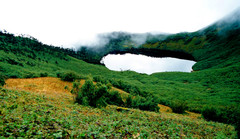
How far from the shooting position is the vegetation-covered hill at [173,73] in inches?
987

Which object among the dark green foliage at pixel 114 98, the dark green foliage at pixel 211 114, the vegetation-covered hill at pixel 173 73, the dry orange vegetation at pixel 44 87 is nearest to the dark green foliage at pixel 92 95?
the dry orange vegetation at pixel 44 87

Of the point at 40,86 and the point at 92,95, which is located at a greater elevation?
the point at 92,95

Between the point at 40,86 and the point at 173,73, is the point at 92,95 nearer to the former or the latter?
the point at 40,86

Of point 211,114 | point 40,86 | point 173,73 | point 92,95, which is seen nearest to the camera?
point 92,95

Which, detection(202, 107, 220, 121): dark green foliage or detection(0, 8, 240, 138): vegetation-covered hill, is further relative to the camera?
detection(0, 8, 240, 138): vegetation-covered hill

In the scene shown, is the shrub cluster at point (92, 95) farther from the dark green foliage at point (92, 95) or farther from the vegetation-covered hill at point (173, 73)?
the vegetation-covered hill at point (173, 73)

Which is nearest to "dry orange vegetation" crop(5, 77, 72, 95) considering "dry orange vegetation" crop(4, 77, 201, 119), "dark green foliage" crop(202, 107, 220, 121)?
"dry orange vegetation" crop(4, 77, 201, 119)

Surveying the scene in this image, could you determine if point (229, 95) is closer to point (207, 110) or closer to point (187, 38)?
point (207, 110)

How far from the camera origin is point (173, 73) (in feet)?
204

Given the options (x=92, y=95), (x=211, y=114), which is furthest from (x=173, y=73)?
(x=92, y=95)

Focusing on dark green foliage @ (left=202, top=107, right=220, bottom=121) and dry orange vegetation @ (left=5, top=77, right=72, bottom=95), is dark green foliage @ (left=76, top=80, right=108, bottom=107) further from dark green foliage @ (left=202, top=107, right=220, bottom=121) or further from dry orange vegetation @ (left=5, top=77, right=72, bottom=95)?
dark green foliage @ (left=202, top=107, right=220, bottom=121)

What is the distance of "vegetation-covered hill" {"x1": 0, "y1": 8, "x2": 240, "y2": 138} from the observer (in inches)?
987

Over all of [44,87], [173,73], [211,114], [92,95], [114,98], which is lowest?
[211,114]

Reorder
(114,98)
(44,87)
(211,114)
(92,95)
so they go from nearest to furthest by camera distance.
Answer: (92,95) → (114,98) → (211,114) → (44,87)
